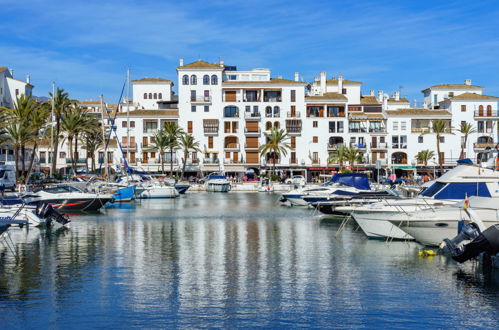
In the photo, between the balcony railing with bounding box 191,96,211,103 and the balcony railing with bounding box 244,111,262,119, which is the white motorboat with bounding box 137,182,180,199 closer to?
the balcony railing with bounding box 191,96,211,103

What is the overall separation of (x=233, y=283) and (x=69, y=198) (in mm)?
28191

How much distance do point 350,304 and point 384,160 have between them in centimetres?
9184

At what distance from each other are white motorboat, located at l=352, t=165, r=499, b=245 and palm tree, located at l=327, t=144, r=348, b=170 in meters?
70.7

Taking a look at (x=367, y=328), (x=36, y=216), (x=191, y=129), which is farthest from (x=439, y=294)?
(x=191, y=129)

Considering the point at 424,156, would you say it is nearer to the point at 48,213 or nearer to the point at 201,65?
the point at 201,65

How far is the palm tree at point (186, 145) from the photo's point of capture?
10300 cm

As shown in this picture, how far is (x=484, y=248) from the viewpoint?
75.0ft

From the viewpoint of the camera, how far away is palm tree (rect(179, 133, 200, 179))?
103 meters

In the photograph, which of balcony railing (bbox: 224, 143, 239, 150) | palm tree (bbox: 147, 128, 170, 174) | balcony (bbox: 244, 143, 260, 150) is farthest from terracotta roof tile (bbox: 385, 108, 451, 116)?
palm tree (bbox: 147, 128, 170, 174)

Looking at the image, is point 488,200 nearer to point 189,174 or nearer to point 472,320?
point 472,320

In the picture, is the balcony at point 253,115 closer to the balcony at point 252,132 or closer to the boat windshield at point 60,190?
the balcony at point 252,132

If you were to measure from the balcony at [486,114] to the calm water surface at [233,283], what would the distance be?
81.0 m

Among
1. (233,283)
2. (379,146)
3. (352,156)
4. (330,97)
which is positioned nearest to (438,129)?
(379,146)

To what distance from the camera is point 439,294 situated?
65.1ft
